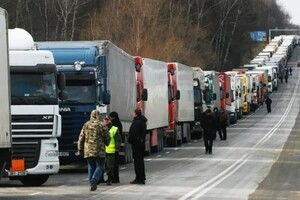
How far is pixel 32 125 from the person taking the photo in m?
21.5

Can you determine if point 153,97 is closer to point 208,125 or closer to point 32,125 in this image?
point 208,125

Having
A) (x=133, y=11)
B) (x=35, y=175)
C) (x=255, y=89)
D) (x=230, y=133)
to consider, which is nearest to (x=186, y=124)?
(x=230, y=133)

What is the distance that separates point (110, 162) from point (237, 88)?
49.2 m

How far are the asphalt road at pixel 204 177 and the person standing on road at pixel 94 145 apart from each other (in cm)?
38

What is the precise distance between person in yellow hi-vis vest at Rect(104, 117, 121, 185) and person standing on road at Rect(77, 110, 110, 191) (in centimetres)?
133

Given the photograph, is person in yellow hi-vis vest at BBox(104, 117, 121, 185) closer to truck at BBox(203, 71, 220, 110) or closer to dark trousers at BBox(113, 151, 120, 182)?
dark trousers at BBox(113, 151, 120, 182)

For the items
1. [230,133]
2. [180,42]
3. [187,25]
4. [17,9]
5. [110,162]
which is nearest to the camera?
[110,162]

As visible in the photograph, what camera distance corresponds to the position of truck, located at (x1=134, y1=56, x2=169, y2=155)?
110 ft

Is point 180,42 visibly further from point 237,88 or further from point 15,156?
point 15,156

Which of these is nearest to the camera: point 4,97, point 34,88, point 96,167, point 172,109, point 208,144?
point 4,97

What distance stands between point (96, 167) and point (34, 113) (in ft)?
6.80

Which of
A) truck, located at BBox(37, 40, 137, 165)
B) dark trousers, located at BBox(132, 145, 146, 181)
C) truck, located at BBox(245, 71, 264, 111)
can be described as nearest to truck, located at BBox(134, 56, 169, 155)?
truck, located at BBox(37, 40, 137, 165)

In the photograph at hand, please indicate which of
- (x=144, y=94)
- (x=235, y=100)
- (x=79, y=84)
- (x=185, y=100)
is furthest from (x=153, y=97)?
(x=235, y=100)

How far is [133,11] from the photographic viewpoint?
8038 centimetres
